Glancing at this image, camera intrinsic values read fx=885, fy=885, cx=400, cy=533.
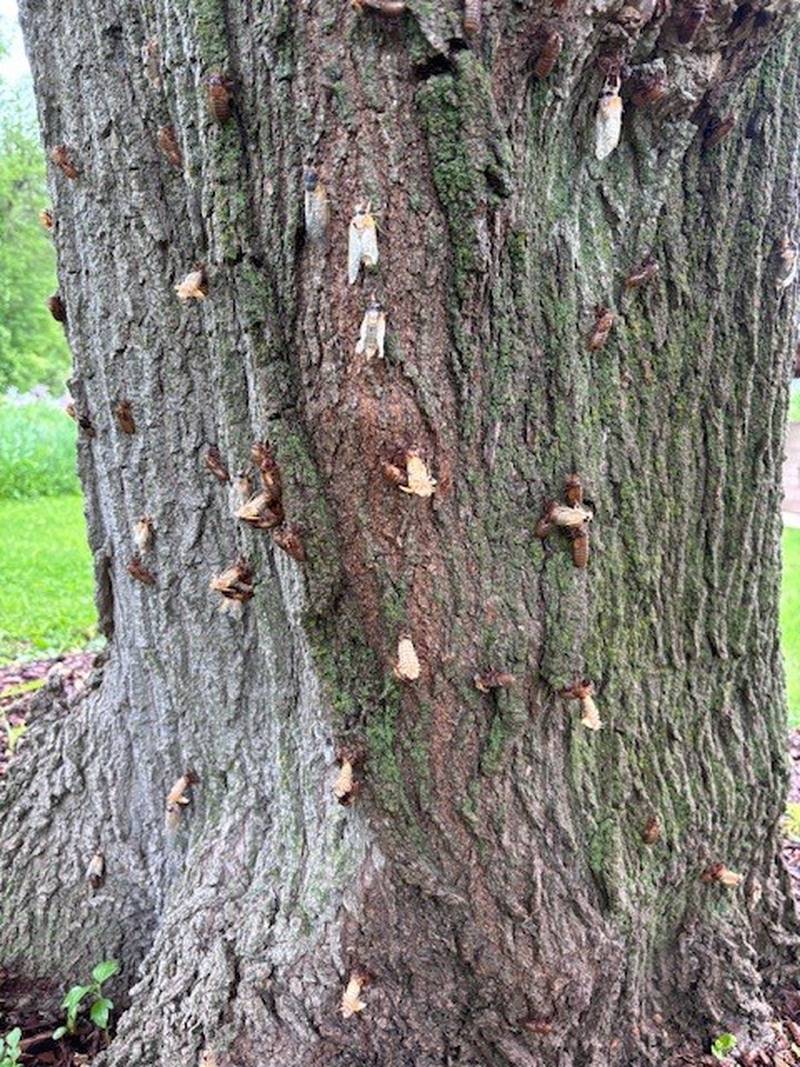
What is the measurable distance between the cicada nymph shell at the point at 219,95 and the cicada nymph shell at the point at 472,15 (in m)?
0.37

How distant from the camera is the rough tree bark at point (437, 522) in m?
1.36

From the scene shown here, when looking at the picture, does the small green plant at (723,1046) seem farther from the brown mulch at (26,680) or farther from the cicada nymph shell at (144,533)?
the brown mulch at (26,680)

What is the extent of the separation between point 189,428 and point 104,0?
773 mm

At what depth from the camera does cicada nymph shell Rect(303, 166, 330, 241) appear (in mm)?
1327

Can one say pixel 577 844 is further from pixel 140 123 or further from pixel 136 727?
pixel 140 123

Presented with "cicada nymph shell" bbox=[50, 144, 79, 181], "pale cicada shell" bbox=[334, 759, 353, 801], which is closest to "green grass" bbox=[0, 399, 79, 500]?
"cicada nymph shell" bbox=[50, 144, 79, 181]

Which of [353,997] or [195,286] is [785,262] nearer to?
[195,286]

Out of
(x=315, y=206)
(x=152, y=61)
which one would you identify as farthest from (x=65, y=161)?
(x=315, y=206)

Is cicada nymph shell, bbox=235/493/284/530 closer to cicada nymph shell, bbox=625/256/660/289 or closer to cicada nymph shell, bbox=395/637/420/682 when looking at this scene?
cicada nymph shell, bbox=395/637/420/682

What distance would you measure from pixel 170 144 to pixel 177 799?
52.4 inches

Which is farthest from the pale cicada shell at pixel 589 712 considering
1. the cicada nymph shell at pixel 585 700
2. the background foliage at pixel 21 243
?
the background foliage at pixel 21 243

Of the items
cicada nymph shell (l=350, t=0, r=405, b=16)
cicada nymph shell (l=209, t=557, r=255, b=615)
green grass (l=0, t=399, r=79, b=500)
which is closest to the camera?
cicada nymph shell (l=350, t=0, r=405, b=16)

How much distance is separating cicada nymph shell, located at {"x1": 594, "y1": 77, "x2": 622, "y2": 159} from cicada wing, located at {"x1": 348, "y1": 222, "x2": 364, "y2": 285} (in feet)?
1.52

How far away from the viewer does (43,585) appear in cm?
633
